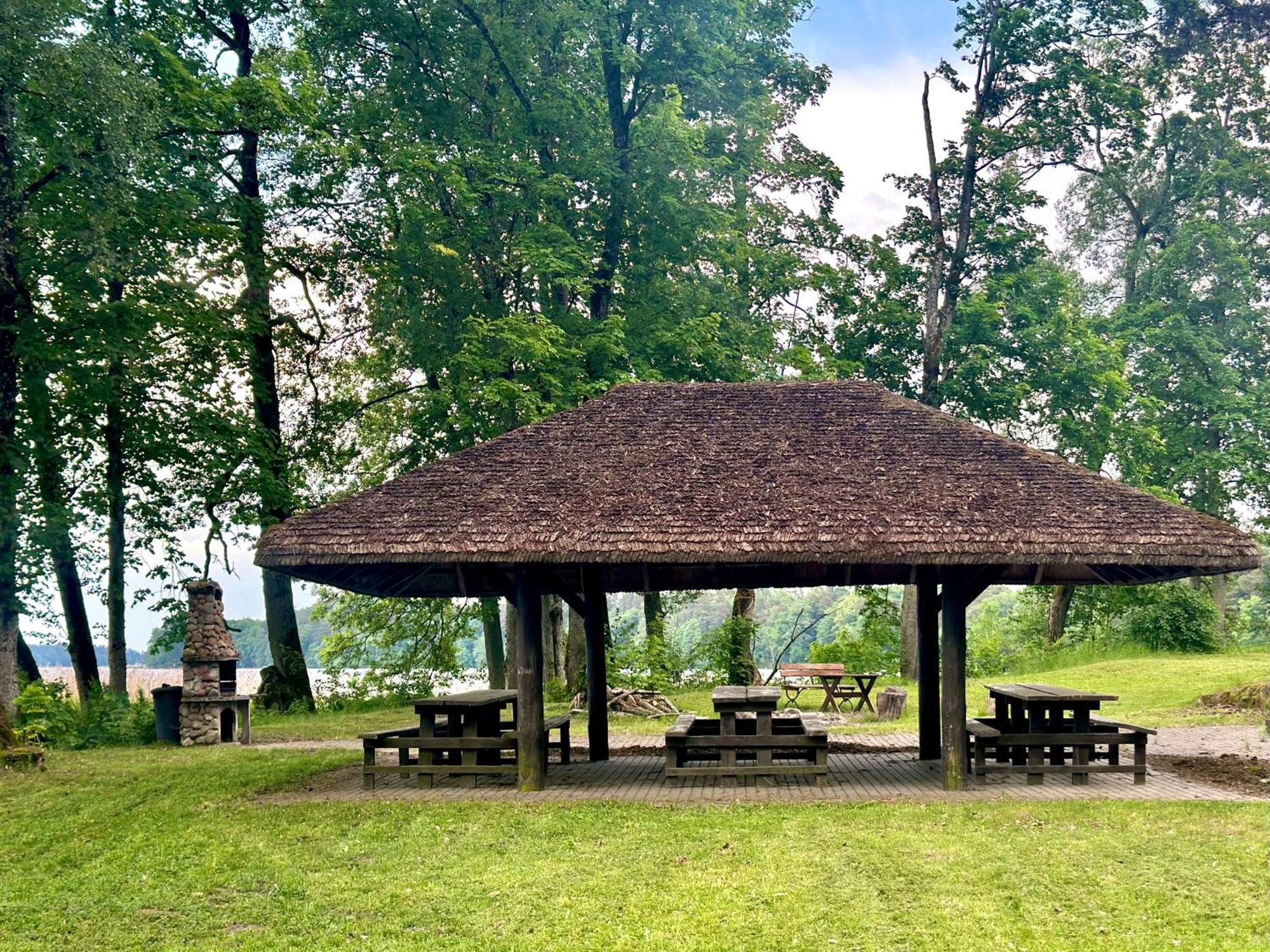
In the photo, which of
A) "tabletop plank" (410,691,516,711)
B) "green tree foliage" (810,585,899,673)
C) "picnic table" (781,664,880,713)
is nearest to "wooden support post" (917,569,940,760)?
"tabletop plank" (410,691,516,711)

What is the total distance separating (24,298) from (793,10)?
60.8 feet

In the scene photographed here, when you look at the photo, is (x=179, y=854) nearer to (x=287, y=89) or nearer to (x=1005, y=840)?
(x=1005, y=840)

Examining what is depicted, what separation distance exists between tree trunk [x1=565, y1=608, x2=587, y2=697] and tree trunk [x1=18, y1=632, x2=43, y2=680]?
Result: 9904 mm

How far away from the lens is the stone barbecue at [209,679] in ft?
49.0

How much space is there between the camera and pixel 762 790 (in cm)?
1005

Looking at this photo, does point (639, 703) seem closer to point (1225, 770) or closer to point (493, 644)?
point (493, 644)

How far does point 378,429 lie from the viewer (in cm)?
2348

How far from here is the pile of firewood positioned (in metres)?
18.1

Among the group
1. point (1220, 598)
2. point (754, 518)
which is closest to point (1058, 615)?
point (1220, 598)

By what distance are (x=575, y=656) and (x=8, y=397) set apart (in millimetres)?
11311

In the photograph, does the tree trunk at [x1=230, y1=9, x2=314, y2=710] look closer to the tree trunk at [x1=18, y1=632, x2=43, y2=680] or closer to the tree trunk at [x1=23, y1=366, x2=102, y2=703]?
the tree trunk at [x1=23, y1=366, x2=102, y2=703]

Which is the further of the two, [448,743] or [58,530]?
[58,530]

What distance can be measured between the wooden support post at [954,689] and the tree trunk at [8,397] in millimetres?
12218

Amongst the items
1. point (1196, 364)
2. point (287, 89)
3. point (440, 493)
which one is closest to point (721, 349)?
point (287, 89)
